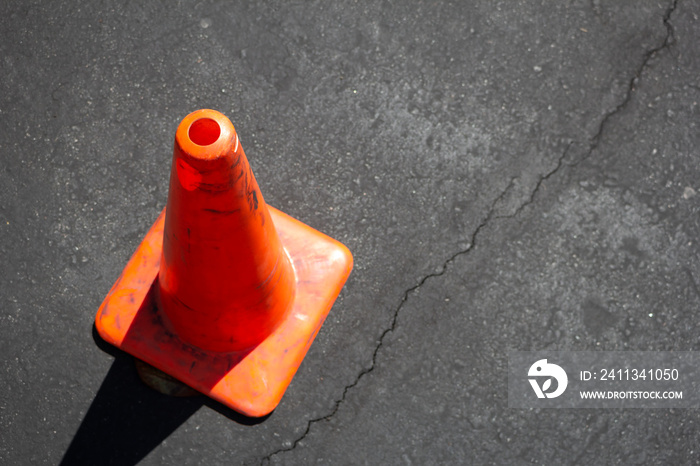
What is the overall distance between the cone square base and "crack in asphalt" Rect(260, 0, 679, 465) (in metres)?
0.35

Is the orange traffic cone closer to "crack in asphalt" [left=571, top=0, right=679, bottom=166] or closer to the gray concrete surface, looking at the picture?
the gray concrete surface

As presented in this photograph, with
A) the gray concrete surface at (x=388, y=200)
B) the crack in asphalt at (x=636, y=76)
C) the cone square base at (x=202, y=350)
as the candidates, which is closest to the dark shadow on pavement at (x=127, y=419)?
the gray concrete surface at (x=388, y=200)

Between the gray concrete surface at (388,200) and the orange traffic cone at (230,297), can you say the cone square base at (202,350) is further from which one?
the gray concrete surface at (388,200)

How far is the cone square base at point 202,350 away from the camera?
7.98 feet

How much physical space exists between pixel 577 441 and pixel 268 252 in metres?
1.70

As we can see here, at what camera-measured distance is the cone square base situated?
7.98 feet

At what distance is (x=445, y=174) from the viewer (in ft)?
9.64

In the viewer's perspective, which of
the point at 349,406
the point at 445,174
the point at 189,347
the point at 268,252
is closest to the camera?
the point at 268,252

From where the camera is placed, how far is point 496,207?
2916mm

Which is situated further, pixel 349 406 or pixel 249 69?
pixel 249 69

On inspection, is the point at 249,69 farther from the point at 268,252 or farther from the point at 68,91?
the point at 268,252

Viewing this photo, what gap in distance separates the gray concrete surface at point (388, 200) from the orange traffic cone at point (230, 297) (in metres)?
0.29

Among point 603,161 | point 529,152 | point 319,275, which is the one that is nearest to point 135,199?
point 319,275

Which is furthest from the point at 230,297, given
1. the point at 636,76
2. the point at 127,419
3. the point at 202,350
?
the point at 636,76
